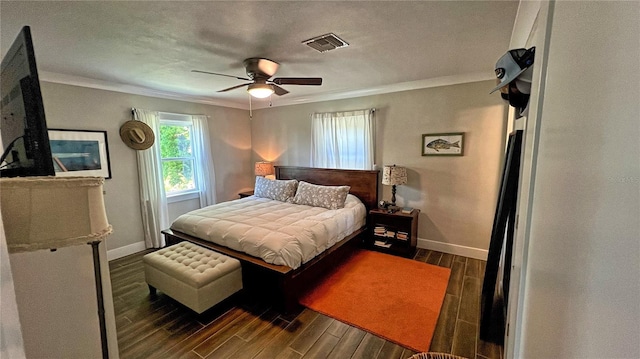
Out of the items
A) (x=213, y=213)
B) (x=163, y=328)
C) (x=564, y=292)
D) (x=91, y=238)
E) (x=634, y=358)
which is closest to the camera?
(x=634, y=358)

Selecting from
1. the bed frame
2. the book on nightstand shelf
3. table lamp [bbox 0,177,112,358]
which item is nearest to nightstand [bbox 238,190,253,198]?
the bed frame

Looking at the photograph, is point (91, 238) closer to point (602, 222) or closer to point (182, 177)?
point (602, 222)

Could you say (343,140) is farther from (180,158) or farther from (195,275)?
(195,275)

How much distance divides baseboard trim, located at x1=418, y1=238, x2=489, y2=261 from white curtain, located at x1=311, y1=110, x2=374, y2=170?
1.40 meters

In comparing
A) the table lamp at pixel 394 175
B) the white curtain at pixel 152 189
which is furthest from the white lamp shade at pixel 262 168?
the table lamp at pixel 394 175

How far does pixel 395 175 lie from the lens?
3.62 meters

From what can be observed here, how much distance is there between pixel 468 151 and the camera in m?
3.38

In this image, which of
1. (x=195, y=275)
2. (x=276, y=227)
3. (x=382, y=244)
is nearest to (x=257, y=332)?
(x=195, y=275)

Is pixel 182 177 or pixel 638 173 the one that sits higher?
pixel 638 173

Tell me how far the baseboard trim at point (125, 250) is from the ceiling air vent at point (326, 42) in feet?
12.2

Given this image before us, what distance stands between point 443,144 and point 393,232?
1397 millimetres

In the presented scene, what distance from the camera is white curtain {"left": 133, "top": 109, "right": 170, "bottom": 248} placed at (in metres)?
3.80

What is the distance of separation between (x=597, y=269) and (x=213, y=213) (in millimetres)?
3481

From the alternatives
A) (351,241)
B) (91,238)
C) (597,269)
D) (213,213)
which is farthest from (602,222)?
(213,213)
